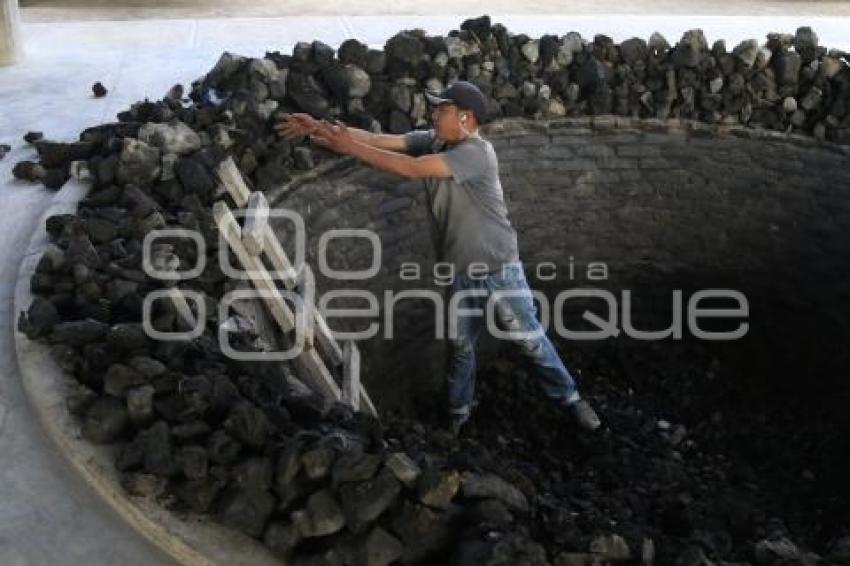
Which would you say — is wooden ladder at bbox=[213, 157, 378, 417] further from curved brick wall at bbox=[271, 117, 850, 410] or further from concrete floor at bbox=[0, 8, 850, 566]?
curved brick wall at bbox=[271, 117, 850, 410]

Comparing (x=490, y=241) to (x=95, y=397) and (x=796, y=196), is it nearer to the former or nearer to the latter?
(x=95, y=397)

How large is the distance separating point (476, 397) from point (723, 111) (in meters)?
2.34

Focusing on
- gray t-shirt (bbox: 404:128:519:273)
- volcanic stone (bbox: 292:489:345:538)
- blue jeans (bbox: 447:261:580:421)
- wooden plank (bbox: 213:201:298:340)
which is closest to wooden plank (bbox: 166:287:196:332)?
wooden plank (bbox: 213:201:298:340)

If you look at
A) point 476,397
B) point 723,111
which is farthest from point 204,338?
point 723,111

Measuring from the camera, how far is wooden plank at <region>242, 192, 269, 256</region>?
4105mm

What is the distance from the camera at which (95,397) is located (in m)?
3.21

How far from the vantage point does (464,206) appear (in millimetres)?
4602

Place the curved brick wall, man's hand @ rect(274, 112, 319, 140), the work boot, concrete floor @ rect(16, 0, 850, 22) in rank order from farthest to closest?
1. concrete floor @ rect(16, 0, 850, 22)
2. the curved brick wall
3. the work boot
4. man's hand @ rect(274, 112, 319, 140)

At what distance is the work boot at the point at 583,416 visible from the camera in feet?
18.4

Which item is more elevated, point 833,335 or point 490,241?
point 490,241

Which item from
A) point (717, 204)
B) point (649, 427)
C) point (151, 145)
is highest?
point (151, 145)

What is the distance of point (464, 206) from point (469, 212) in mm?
37

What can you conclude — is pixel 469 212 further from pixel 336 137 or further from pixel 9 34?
pixel 9 34

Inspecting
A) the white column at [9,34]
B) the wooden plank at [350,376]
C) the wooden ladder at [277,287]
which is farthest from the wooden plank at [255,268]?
the white column at [9,34]
